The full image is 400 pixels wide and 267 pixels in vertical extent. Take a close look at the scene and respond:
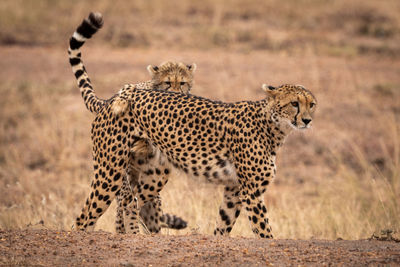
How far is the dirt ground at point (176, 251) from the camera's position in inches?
133

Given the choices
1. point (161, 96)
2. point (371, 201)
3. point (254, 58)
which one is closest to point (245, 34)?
point (254, 58)

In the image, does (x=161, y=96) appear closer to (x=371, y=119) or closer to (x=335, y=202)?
(x=335, y=202)

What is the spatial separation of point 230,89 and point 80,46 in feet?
19.0

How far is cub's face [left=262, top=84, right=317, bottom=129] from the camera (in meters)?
3.98

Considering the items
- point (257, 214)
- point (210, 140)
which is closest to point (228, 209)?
point (257, 214)

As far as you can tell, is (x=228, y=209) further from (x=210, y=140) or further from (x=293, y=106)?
(x=293, y=106)

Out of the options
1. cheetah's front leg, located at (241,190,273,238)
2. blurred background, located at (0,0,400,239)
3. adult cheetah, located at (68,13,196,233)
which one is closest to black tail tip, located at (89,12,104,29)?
adult cheetah, located at (68,13,196,233)

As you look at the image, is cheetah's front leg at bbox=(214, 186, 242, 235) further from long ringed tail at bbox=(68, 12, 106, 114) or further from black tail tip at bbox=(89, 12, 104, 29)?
black tail tip at bbox=(89, 12, 104, 29)

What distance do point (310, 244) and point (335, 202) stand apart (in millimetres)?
2465

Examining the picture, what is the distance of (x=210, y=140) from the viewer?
4.25m

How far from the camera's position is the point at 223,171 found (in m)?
4.20

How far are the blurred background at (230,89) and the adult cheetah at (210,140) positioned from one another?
451 mm

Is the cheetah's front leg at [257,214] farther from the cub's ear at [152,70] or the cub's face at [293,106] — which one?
the cub's ear at [152,70]

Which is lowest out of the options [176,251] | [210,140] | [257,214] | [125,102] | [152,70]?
[176,251]
